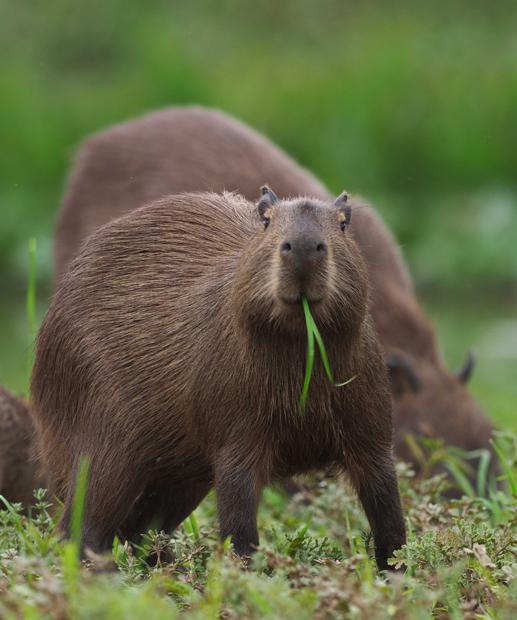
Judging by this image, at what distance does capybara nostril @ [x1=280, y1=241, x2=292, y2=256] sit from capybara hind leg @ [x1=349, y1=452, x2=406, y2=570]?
0.71 metres

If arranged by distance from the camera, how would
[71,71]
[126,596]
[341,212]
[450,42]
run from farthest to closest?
[71,71]
[450,42]
[341,212]
[126,596]

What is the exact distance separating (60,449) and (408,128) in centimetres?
993

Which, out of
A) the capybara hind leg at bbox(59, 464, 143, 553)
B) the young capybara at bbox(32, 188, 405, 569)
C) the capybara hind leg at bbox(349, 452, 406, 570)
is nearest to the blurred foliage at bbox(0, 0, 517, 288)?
the young capybara at bbox(32, 188, 405, 569)

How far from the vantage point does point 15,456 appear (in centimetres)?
504

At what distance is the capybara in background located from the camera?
6.30 metres

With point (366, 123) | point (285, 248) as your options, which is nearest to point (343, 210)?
point (285, 248)

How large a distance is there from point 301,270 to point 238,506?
63 centimetres

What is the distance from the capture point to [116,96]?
14031mm

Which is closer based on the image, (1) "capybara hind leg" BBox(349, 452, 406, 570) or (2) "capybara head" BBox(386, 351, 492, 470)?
(1) "capybara hind leg" BBox(349, 452, 406, 570)

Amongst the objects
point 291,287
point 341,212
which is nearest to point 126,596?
point 291,287

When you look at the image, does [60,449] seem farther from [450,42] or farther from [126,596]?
[450,42]

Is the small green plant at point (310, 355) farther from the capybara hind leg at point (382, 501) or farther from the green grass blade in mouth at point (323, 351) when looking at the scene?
the capybara hind leg at point (382, 501)

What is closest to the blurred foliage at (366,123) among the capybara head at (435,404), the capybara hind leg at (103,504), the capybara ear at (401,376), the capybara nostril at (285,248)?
the capybara head at (435,404)

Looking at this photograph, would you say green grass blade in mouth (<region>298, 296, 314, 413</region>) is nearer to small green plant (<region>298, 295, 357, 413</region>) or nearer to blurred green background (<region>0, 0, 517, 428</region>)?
small green plant (<region>298, 295, 357, 413</region>)
